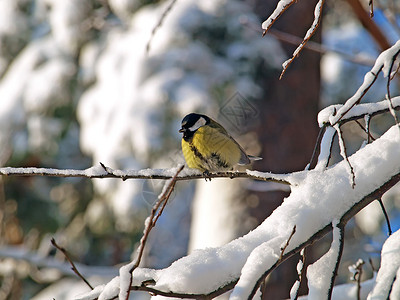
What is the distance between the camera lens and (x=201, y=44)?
3938 mm

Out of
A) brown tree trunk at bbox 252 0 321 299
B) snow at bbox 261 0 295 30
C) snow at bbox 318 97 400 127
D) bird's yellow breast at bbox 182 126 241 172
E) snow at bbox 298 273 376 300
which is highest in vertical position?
brown tree trunk at bbox 252 0 321 299

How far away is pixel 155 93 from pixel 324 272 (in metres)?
2.91

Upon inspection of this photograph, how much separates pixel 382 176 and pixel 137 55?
3109 millimetres

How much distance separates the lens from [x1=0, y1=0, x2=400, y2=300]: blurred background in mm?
3781

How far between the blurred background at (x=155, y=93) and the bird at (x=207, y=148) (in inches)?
33.0

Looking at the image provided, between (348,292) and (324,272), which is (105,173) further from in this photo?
(348,292)

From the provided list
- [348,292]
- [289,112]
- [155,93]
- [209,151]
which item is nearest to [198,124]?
[209,151]

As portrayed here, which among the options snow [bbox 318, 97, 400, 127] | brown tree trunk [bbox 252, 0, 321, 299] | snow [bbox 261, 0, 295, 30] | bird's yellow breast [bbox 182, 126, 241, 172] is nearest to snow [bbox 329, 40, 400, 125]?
snow [bbox 318, 97, 400, 127]

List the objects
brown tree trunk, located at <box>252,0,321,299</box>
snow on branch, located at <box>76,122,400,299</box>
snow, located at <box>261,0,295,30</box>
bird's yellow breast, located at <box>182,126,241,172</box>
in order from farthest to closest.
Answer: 1. brown tree trunk, located at <box>252,0,321,299</box>
2. bird's yellow breast, located at <box>182,126,241,172</box>
3. snow, located at <box>261,0,295,30</box>
4. snow on branch, located at <box>76,122,400,299</box>

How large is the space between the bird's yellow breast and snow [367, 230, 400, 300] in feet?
4.19

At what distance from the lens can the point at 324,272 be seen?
3.61 feet

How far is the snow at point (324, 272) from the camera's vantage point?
1081 mm

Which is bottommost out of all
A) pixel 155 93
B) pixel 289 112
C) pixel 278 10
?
pixel 278 10

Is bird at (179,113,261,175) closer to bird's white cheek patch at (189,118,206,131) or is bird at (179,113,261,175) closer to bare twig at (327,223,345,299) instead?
bird's white cheek patch at (189,118,206,131)
